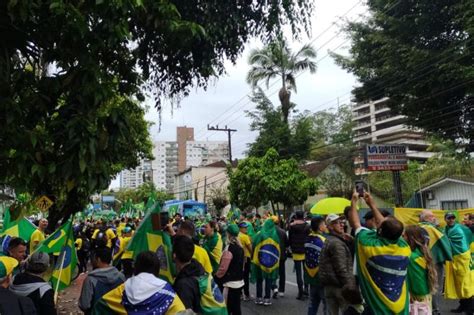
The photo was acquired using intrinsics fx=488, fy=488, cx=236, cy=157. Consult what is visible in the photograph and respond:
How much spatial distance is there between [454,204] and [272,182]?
10065 millimetres

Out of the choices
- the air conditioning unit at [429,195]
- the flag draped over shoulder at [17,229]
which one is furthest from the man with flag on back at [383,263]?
the air conditioning unit at [429,195]

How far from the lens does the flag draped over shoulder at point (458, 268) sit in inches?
333

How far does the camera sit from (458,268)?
28.1 ft

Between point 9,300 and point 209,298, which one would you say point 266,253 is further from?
point 9,300

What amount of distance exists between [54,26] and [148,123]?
66.9 feet

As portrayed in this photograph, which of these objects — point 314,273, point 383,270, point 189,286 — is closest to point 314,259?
point 314,273

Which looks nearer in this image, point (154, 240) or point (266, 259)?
point (154, 240)

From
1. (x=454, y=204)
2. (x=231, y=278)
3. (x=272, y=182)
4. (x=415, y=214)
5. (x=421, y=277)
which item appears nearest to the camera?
(x=421, y=277)

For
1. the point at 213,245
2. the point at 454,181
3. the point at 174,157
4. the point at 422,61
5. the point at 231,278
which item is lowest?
the point at 231,278

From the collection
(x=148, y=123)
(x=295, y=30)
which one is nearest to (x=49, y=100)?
(x=295, y=30)

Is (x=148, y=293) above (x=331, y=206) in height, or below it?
below

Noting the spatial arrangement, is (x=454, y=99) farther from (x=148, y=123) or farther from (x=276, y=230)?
(x=148, y=123)

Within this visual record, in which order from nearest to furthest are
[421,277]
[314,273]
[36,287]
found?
[36,287]
[421,277]
[314,273]

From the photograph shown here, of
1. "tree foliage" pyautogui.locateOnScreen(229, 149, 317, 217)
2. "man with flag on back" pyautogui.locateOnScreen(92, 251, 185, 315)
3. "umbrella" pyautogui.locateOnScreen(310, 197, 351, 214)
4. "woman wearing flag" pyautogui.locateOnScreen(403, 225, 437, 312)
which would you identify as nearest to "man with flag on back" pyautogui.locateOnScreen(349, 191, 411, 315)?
"umbrella" pyautogui.locateOnScreen(310, 197, 351, 214)
